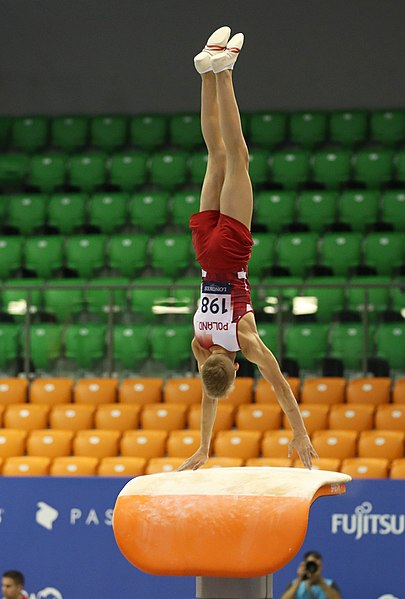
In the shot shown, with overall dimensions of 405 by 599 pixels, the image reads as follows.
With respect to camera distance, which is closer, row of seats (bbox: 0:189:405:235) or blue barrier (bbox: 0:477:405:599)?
blue barrier (bbox: 0:477:405:599)

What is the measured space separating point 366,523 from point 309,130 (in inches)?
312

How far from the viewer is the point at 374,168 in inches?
607

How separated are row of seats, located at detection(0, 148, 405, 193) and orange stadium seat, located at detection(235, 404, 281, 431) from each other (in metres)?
4.61

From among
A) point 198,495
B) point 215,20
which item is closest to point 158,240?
point 215,20

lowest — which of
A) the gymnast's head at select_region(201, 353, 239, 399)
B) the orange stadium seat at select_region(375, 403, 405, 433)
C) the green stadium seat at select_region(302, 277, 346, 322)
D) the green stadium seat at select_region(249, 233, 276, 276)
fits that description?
the gymnast's head at select_region(201, 353, 239, 399)

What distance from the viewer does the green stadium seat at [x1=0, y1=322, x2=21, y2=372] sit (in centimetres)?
1248

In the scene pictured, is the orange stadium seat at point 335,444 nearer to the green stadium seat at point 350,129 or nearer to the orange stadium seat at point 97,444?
the orange stadium seat at point 97,444

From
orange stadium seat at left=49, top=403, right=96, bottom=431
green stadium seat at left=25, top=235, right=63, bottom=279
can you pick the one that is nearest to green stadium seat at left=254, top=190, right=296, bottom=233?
green stadium seat at left=25, top=235, right=63, bottom=279

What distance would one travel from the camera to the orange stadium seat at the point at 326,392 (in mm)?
11883

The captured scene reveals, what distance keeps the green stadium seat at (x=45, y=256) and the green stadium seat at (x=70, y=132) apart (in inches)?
113

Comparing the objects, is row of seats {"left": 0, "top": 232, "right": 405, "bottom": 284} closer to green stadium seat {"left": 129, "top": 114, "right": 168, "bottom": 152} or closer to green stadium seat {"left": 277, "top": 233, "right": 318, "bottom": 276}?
green stadium seat {"left": 277, "top": 233, "right": 318, "bottom": 276}

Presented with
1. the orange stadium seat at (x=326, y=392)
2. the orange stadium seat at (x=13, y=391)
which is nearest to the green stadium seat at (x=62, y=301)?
the orange stadium seat at (x=13, y=391)

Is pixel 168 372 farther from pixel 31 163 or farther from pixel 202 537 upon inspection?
pixel 202 537

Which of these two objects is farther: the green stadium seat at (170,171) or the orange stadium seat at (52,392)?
the green stadium seat at (170,171)
